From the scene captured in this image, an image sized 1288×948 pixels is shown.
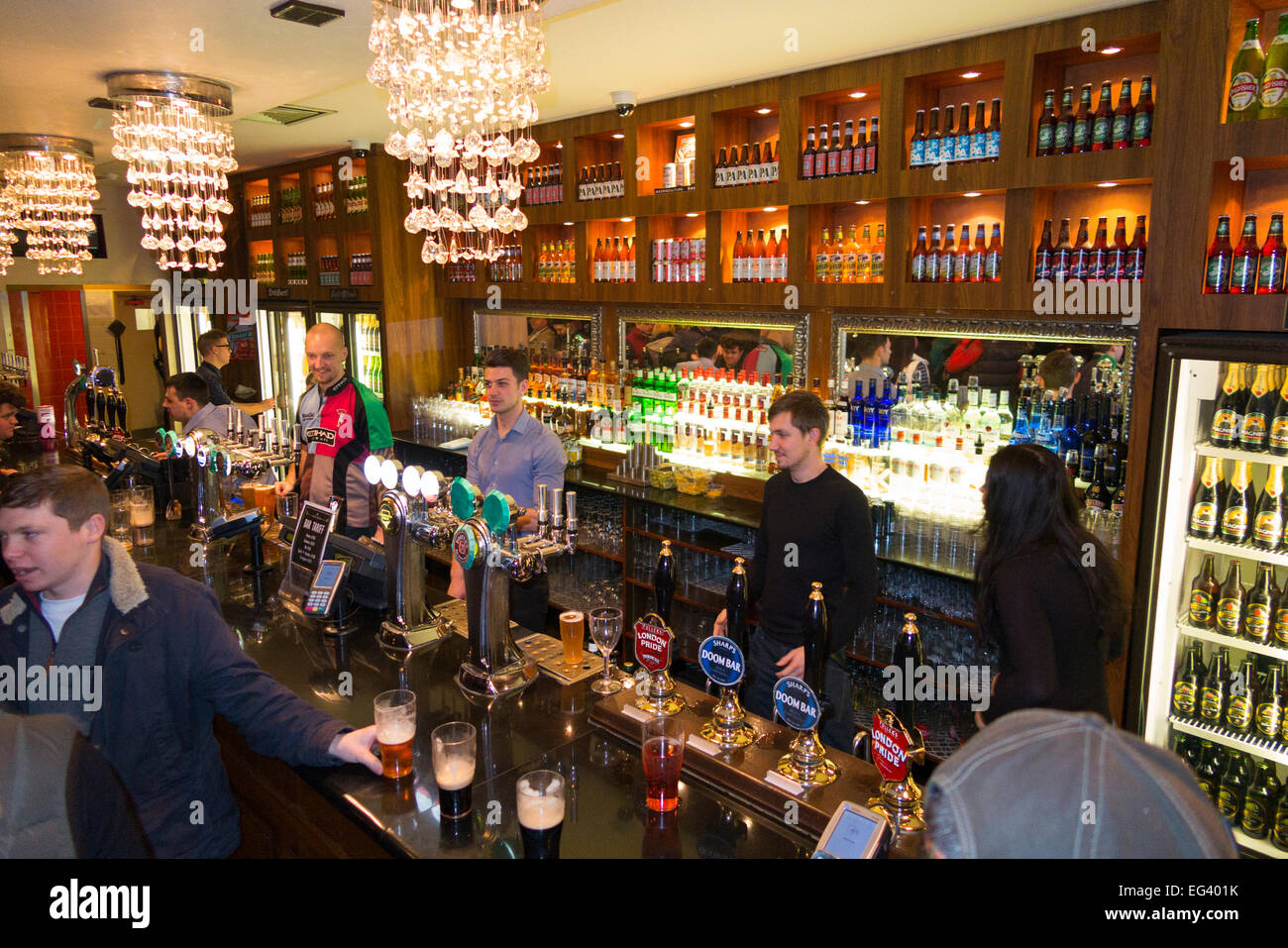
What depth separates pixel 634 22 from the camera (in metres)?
3.57

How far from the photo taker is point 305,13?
3436mm

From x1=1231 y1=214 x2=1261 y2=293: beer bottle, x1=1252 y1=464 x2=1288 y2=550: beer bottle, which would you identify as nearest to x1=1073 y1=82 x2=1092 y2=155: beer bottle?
x1=1231 y1=214 x2=1261 y2=293: beer bottle

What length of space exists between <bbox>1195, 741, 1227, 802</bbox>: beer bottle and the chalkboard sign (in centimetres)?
332

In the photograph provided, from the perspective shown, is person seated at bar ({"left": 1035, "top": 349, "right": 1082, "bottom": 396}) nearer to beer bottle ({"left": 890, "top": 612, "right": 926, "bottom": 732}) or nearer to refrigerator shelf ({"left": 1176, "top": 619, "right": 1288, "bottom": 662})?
refrigerator shelf ({"left": 1176, "top": 619, "right": 1288, "bottom": 662})

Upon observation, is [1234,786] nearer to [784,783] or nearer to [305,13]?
[784,783]

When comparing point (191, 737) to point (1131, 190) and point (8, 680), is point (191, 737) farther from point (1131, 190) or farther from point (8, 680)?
point (1131, 190)

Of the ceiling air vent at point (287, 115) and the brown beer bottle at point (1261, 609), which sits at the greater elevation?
the ceiling air vent at point (287, 115)

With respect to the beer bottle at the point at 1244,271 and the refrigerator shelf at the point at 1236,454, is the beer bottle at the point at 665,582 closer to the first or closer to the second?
the refrigerator shelf at the point at 1236,454

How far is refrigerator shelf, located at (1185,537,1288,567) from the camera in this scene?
2.77 metres

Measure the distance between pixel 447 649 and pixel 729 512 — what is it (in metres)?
2.18

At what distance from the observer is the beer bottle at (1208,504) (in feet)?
9.78

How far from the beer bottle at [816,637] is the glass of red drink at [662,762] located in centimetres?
36

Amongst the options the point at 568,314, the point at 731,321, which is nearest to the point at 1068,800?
the point at 731,321

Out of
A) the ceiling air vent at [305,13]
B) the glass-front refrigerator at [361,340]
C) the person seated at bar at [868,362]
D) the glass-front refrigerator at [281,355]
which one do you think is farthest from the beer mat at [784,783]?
the glass-front refrigerator at [281,355]
